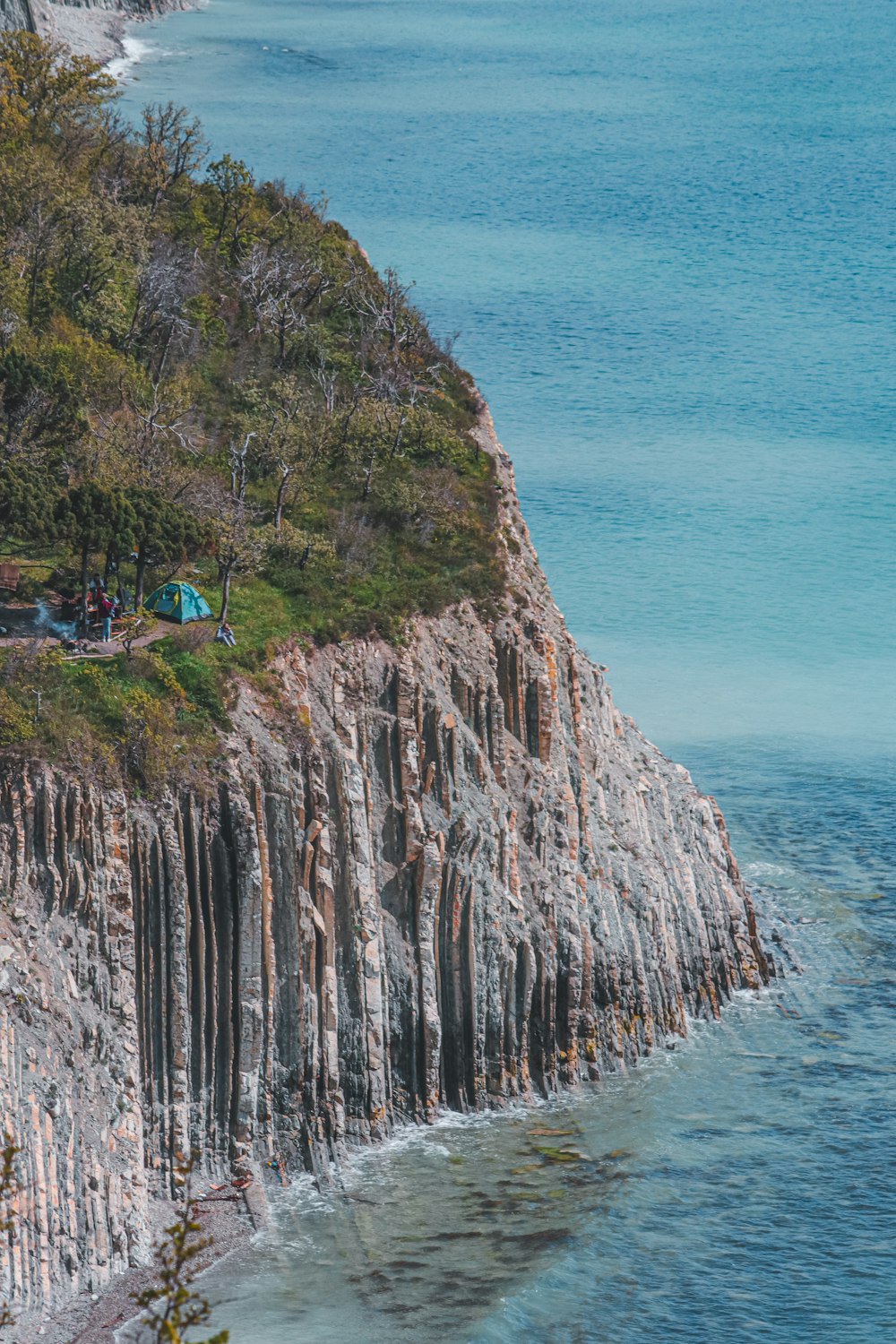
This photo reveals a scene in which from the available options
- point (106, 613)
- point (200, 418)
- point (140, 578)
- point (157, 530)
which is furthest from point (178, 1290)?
point (200, 418)

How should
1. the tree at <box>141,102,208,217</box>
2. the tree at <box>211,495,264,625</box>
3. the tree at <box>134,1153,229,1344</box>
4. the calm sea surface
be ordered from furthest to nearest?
1. the tree at <box>141,102,208,217</box>
2. the tree at <box>211,495,264,625</box>
3. the calm sea surface
4. the tree at <box>134,1153,229,1344</box>

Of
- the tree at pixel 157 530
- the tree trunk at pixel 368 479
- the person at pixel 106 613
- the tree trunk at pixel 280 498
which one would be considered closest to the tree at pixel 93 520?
the tree at pixel 157 530

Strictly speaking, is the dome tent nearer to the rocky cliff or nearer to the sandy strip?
the sandy strip

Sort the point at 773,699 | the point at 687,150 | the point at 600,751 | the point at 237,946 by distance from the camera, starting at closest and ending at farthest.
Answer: the point at 237,946, the point at 600,751, the point at 773,699, the point at 687,150

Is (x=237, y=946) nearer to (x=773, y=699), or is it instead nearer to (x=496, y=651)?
(x=496, y=651)

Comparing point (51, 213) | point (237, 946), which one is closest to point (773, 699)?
point (51, 213)

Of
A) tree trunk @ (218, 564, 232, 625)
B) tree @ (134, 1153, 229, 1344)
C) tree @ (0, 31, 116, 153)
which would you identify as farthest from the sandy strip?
tree @ (0, 31, 116, 153)
